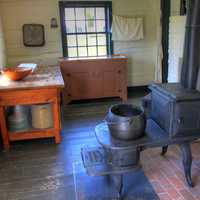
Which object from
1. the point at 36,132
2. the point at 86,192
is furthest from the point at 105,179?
the point at 36,132

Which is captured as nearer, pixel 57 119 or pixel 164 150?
pixel 164 150

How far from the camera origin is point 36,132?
9.93 feet

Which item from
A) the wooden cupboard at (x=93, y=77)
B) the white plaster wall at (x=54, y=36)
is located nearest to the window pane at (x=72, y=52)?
the white plaster wall at (x=54, y=36)

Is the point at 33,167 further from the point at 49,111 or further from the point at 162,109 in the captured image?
the point at 162,109

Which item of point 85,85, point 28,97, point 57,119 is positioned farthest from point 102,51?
point 28,97

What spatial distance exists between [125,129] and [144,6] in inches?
151

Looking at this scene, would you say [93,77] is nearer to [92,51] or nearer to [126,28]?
[92,51]

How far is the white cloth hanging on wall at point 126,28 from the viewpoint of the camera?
15.9 ft

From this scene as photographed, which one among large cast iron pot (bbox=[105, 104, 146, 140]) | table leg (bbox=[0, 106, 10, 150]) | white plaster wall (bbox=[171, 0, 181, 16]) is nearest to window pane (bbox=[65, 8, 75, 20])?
white plaster wall (bbox=[171, 0, 181, 16])

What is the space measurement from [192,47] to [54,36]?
3.22 m

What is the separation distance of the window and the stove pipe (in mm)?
2865

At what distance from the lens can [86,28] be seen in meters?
4.95

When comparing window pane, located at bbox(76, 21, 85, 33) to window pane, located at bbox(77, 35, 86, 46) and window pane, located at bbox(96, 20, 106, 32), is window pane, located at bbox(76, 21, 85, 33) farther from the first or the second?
window pane, located at bbox(96, 20, 106, 32)

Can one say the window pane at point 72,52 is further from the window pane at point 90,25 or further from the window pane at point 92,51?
the window pane at point 90,25
